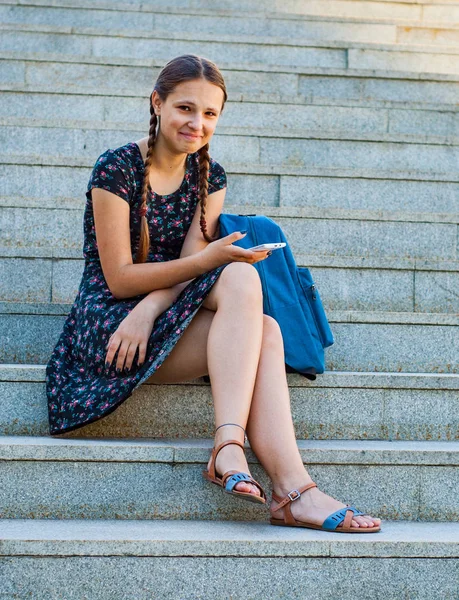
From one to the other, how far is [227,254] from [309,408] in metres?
0.59

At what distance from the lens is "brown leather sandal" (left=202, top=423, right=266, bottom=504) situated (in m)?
2.35

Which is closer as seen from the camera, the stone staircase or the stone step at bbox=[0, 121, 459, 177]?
the stone staircase

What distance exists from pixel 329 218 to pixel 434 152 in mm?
1057

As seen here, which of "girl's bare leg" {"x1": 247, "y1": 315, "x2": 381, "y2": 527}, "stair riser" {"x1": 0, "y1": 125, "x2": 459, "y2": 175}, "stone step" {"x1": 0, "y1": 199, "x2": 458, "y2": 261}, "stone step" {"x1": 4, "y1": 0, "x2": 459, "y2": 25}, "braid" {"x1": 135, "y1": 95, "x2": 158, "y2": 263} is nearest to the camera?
"girl's bare leg" {"x1": 247, "y1": 315, "x2": 381, "y2": 527}

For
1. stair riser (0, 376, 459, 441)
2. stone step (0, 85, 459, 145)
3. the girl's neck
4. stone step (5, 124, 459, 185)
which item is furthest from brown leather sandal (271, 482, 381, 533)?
stone step (0, 85, 459, 145)

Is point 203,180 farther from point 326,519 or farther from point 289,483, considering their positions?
point 326,519

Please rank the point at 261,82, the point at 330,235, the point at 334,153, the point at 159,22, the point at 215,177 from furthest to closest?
the point at 159,22, the point at 261,82, the point at 334,153, the point at 330,235, the point at 215,177

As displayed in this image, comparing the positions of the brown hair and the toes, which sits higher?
the brown hair

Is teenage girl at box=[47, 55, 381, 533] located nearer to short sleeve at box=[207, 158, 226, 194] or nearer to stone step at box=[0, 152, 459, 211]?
short sleeve at box=[207, 158, 226, 194]

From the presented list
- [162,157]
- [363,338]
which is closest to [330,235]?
[363,338]

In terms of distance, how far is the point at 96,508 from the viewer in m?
2.53

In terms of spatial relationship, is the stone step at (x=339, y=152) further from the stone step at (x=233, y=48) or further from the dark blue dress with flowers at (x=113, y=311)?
the dark blue dress with flowers at (x=113, y=311)

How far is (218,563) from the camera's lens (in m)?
2.25

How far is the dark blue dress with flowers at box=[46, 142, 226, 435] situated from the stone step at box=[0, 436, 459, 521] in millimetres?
146
